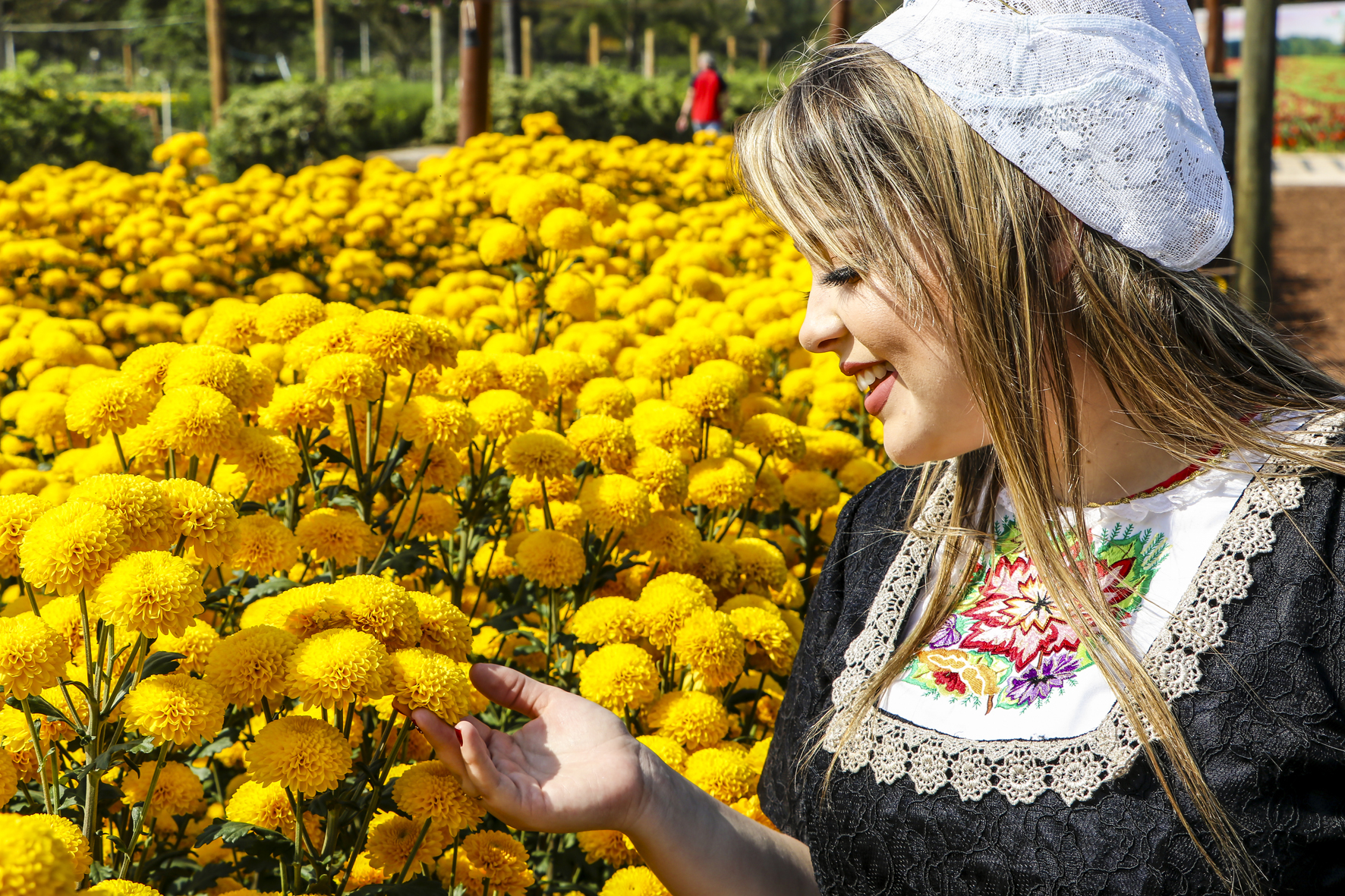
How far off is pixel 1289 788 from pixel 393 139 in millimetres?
22633

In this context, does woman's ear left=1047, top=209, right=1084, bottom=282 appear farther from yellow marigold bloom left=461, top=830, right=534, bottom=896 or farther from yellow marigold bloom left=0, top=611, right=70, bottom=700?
yellow marigold bloom left=0, top=611, right=70, bottom=700

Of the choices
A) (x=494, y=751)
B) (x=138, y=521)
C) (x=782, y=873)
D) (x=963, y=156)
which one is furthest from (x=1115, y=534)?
(x=138, y=521)

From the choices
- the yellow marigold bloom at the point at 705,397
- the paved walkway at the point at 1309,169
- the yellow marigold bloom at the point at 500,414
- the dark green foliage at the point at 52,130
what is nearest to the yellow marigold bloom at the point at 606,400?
the yellow marigold bloom at the point at 705,397

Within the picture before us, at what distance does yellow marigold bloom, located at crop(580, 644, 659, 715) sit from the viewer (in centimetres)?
160

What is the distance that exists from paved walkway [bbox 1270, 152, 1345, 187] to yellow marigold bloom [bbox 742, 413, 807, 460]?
50.1 feet

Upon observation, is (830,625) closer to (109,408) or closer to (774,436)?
(774,436)

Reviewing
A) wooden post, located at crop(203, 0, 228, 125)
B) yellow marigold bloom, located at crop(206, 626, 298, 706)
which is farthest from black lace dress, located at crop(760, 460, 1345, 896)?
wooden post, located at crop(203, 0, 228, 125)

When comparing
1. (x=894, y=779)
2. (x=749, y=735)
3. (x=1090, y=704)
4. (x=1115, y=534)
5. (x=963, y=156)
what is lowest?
(x=749, y=735)

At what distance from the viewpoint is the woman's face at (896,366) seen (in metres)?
1.27

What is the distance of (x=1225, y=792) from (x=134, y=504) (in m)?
1.13

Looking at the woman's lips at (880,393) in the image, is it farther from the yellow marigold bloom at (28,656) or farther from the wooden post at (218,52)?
the wooden post at (218,52)

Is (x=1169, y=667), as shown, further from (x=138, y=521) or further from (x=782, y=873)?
(x=138, y=521)

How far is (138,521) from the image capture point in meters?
1.15

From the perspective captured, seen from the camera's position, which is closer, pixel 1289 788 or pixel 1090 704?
pixel 1289 788
